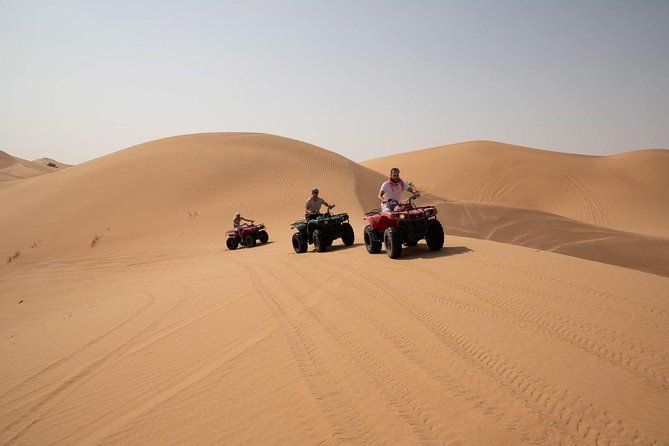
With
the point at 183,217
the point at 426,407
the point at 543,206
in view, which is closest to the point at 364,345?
the point at 426,407

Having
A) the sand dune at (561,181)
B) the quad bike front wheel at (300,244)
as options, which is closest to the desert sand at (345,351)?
the quad bike front wheel at (300,244)

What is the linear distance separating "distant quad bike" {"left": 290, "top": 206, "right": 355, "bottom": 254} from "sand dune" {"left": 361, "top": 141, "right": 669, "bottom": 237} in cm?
2753

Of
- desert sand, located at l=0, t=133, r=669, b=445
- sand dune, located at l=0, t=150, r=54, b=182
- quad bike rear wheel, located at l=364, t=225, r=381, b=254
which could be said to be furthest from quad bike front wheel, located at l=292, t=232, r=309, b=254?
sand dune, located at l=0, t=150, r=54, b=182

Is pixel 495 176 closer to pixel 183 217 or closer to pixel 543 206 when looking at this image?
pixel 543 206

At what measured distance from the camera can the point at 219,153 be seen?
30.3m

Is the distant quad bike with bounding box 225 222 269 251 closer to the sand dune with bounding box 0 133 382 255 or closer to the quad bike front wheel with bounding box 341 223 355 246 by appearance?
the sand dune with bounding box 0 133 382 255

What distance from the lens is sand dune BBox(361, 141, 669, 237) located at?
3497 cm

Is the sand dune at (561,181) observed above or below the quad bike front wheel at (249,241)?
above

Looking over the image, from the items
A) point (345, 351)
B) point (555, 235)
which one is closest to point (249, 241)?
point (345, 351)

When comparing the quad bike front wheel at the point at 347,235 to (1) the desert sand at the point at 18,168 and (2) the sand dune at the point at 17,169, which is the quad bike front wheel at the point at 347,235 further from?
(1) the desert sand at the point at 18,168

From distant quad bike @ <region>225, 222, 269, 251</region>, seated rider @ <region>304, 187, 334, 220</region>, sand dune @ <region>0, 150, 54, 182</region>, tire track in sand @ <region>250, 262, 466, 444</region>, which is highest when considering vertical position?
sand dune @ <region>0, 150, 54, 182</region>

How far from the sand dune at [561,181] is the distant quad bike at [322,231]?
90.3 ft

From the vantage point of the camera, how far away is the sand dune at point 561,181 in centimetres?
3497

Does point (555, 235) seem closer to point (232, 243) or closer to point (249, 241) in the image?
point (249, 241)
